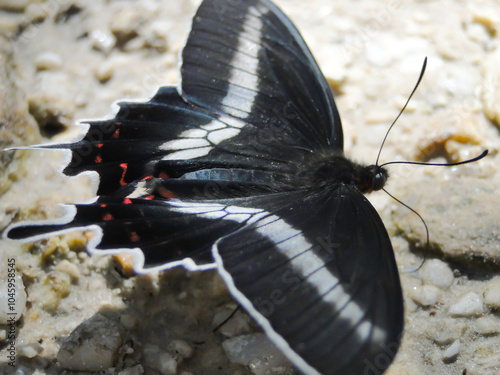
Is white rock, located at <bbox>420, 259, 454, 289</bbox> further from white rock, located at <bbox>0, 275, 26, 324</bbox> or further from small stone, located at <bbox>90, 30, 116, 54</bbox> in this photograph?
small stone, located at <bbox>90, 30, 116, 54</bbox>

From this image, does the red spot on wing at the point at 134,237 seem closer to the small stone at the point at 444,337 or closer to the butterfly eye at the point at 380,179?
the butterfly eye at the point at 380,179

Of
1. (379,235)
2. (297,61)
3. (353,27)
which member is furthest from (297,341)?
(353,27)

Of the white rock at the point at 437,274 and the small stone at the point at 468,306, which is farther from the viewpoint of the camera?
the white rock at the point at 437,274

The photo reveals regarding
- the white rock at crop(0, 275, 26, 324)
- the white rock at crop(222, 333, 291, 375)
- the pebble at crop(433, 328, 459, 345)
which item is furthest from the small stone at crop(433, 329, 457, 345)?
the white rock at crop(0, 275, 26, 324)

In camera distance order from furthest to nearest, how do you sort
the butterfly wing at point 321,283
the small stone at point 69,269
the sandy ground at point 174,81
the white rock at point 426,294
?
1. the small stone at point 69,269
2. the white rock at point 426,294
3. the sandy ground at point 174,81
4. the butterfly wing at point 321,283

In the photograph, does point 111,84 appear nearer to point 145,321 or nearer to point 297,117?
point 297,117

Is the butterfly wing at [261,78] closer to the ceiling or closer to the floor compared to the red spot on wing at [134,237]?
closer to the ceiling

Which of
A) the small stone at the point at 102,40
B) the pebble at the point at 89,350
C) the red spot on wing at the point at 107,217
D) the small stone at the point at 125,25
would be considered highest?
the small stone at the point at 125,25

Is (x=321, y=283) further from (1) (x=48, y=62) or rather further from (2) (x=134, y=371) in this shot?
(1) (x=48, y=62)

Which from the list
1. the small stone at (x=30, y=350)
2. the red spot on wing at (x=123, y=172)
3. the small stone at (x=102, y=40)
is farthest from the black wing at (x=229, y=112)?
the small stone at (x=102, y=40)
